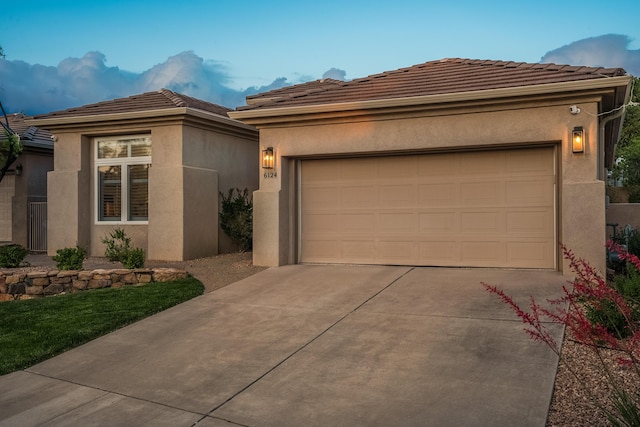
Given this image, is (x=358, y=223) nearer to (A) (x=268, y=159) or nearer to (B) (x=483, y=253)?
(A) (x=268, y=159)

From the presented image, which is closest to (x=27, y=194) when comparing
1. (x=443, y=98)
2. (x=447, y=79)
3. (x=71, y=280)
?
(x=71, y=280)

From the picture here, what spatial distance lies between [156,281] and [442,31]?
39.6 feet

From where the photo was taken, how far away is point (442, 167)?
1034 centimetres

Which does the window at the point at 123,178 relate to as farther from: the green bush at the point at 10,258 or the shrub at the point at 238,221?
the green bush at the point at 10,258

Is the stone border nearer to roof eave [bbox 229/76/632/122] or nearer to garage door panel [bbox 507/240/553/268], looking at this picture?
roof eave [bbox 229/76/632/122]

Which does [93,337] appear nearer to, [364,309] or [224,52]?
[364,309]

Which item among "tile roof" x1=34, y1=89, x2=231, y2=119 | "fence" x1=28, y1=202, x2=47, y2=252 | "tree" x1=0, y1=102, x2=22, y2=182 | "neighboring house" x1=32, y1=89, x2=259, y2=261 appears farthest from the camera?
"fence" x1=28, y1=202, x2=47, y2=252

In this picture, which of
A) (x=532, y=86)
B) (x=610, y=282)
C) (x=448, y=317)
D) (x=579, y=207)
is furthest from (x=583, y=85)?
(x=448, y=317)

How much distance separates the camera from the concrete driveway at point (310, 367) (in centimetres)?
449

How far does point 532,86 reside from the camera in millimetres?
9047

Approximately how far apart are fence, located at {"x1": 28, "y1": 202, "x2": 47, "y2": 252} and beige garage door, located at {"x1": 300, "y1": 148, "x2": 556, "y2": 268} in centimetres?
915

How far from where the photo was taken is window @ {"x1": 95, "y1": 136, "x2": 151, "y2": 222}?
44.6 ft

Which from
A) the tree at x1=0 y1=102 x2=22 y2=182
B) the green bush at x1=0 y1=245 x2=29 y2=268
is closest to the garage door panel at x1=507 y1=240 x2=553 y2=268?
the green bush at x1=0 y1=245 x2=29 y2=268

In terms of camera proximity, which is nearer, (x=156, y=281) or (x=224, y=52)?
(x=156, y=281)
